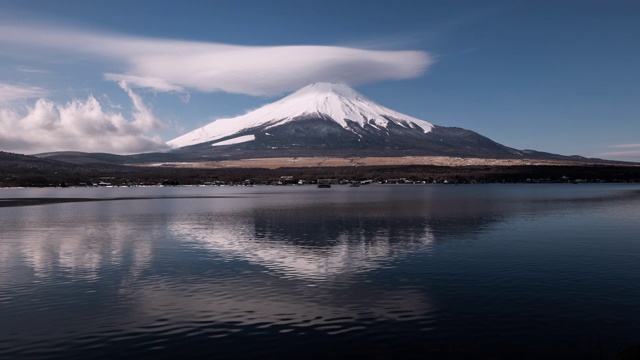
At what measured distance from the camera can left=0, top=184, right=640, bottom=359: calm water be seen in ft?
65.5

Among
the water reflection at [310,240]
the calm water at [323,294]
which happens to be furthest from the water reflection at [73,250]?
the water reflection at [310,240]

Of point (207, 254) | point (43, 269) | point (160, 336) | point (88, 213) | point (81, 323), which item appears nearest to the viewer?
point (160, 336)

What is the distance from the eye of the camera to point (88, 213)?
84.7 meters

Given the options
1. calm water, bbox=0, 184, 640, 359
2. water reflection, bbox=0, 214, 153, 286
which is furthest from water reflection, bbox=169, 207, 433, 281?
water reflection, bbox=0, 214, 153, 286

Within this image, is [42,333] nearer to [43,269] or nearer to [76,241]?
[43,269]

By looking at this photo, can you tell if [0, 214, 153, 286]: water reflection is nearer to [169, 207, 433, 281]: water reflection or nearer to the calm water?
the calm water

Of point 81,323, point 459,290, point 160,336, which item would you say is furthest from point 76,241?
point 459,290

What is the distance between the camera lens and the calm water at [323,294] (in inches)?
786

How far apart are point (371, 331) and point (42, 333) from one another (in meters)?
13.5

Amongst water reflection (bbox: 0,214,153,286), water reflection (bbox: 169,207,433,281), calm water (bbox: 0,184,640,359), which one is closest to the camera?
calm water (bbox: 0,184,640,359)

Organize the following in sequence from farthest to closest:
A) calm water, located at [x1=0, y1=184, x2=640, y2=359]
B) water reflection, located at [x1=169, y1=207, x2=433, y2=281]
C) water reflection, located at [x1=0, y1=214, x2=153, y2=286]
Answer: water reflection, located at [x1=169, y1=207, x2=433, y2=281]
water reflection, located at [x1=0, y1=214, x2=153, y2=286]
calm water, located at [x1=0, y1=184, x2=640, y2=359]

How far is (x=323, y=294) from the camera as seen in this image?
27422 mm

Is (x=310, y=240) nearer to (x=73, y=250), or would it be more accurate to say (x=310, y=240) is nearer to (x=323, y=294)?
(x=73, y=250)

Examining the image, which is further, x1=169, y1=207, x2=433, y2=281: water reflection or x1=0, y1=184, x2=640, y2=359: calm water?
x1=169, y1=207, x2=433, y2=281: water reflection
